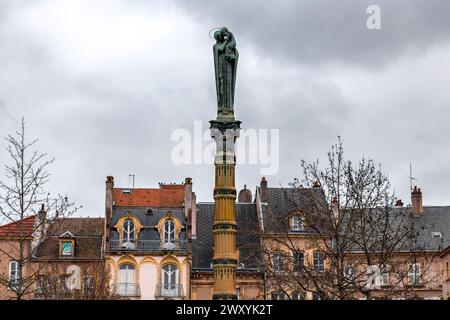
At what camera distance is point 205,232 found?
62.5m

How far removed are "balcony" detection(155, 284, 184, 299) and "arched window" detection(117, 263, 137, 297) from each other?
5.12ft

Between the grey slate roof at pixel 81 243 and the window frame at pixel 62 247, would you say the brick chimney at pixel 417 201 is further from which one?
the window frame at pixel 62 247

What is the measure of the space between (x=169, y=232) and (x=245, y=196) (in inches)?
389

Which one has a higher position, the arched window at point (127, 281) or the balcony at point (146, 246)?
the balcony at point (146, 246)

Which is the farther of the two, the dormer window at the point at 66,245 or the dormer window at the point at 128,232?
the dormer window at the point at 128,232

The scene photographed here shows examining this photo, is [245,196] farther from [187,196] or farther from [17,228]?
[17,228]

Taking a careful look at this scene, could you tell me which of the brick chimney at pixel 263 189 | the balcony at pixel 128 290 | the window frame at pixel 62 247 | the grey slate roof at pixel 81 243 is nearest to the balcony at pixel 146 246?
the grey slate roof at pixel 81 243

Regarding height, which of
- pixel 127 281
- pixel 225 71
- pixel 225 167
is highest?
pixel 225 71

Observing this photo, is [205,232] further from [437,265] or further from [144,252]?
[437,265]

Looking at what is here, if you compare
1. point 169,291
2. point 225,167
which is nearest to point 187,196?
point 169,291

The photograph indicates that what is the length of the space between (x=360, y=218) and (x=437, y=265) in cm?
2819

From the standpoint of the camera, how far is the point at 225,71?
25.4 meters

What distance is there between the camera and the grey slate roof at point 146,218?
197 feet

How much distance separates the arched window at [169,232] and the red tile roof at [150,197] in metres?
2.44
